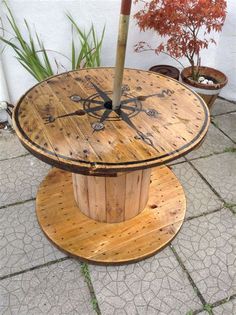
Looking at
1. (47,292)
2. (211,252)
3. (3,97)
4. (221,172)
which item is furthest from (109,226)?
(3,97)

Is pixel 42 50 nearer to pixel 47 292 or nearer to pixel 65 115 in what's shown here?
pixel 65 115

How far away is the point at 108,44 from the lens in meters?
3.46

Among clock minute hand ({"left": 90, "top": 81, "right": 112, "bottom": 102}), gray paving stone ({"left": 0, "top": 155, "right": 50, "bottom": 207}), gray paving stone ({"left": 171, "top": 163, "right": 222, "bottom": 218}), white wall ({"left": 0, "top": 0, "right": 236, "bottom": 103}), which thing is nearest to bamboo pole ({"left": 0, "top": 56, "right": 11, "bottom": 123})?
white wall ({"left": 0, "top": 0, "right": 236, "bottom": 103})

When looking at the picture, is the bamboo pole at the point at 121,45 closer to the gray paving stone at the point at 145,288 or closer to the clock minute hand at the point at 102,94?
the clock minute hand at the point at 102,94

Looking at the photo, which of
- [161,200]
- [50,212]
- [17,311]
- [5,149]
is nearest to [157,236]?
[161,200]

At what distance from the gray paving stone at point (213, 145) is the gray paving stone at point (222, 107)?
17.0 inches

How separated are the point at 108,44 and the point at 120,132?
201cm

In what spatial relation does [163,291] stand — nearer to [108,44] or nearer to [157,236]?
[157,236]

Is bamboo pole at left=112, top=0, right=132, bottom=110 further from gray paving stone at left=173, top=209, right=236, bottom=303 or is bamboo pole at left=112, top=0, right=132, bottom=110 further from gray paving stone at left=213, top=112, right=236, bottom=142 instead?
gray paving stone at left=213, top=112, right=236, bottom=142

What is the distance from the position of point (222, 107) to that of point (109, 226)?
94.4 inches

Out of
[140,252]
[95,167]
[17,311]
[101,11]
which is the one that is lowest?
[17,311]

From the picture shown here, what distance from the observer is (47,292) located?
6.33 feet

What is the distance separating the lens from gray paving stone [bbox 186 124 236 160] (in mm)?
3121

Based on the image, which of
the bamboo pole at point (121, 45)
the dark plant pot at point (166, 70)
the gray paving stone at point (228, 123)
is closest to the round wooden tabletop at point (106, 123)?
the bamboo pole at point (121, 45)
